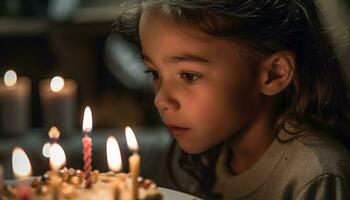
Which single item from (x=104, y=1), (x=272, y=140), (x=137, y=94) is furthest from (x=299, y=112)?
(x=104, y=1)

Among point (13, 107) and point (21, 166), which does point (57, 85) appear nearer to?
point (13, 107)

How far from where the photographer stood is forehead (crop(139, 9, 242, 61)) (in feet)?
4.11

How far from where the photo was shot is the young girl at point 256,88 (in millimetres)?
1253

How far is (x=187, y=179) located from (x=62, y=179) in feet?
1.91

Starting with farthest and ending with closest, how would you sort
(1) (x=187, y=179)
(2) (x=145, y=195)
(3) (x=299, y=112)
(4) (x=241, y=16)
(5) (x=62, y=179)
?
(1) (x=187, y=179) < (3) (x=299, y=112) < (4) (x=241, y=16) < (5) (x=62, y=179) < (2) (x=145, y=195)

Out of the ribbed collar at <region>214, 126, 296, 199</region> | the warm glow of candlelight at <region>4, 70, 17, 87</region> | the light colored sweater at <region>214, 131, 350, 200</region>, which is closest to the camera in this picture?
the light colored sweater at <region>214, 131, 350, 200</region>

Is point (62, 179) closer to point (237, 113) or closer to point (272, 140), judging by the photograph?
point (237, 113)

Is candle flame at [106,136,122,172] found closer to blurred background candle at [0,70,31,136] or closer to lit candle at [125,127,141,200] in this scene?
lit candle at [125,127,141,200]

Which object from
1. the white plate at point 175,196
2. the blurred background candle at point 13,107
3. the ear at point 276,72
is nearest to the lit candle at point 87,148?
the white plate at point 175,196

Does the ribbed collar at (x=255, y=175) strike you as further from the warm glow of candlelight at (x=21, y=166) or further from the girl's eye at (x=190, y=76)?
the warm glow of candlelight at (x=21, y=166)

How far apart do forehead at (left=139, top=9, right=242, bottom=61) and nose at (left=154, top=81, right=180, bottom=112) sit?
3.1 inches

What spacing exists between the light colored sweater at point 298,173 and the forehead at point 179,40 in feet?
0.81

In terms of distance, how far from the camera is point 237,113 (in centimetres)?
134

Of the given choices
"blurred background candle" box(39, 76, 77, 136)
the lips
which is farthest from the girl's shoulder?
"blurred background candle" box(39, 76, 77, 136)
